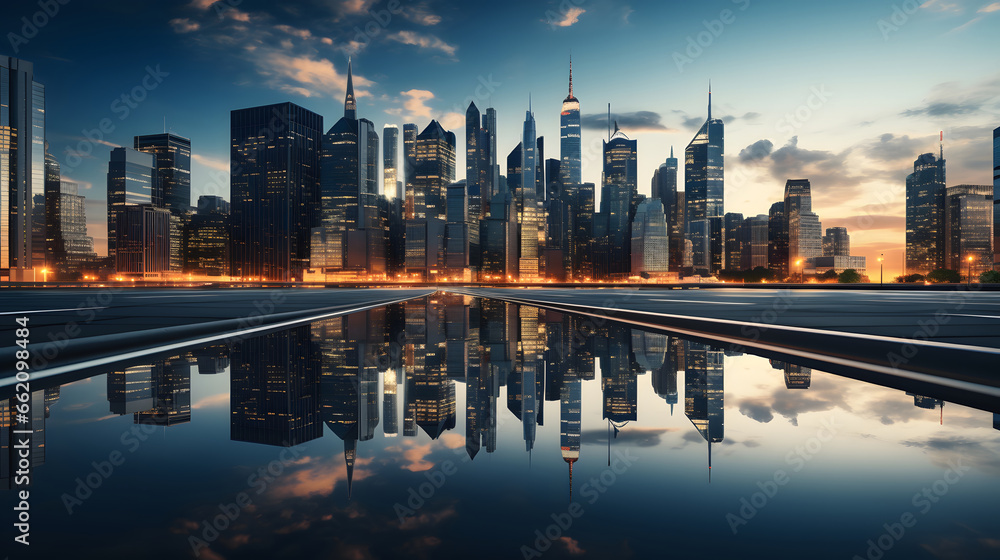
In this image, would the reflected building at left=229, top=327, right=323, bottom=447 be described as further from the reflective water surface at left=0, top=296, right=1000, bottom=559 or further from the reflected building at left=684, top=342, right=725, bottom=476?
the reflected building at left=684, top=342, right=725, bottom=476

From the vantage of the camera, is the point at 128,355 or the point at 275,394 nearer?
the point at 275,394

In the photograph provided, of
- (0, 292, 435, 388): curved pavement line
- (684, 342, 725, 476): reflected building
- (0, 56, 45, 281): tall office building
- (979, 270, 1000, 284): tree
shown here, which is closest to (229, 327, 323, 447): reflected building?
(0, 292, 435, 388): curved pavement line

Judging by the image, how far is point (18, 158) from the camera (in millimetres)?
149625

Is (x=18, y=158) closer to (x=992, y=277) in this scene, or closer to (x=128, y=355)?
(x=128, y=355)

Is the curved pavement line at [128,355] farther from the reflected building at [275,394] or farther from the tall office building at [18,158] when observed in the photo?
the tall office building at [18,158]

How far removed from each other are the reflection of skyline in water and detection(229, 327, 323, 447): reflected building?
0.05ft

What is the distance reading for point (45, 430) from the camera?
13.4 feet

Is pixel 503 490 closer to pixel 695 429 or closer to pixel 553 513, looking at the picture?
pixel 553 513

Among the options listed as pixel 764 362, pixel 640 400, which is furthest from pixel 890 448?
pixel 764 362

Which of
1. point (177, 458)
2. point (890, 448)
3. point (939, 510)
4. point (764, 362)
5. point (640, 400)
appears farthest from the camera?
point (764, 362)

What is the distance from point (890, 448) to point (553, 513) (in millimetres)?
2889

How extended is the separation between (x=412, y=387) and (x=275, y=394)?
5.19 ft

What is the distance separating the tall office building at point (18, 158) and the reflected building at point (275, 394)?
19823cm

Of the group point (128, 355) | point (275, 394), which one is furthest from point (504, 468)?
point (128, 355)
